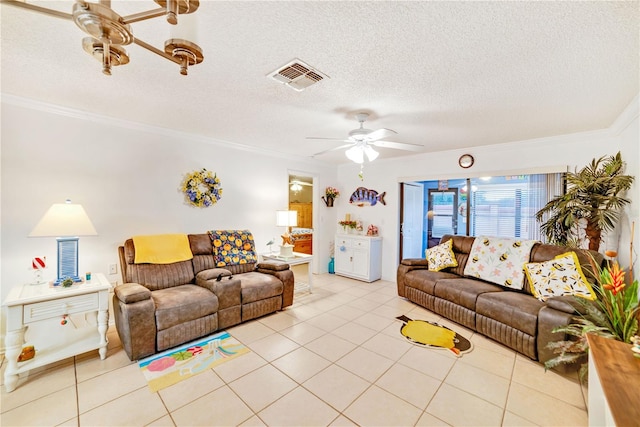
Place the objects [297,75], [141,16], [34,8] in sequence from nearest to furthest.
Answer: [34,8] → [141,16] → [297,75]

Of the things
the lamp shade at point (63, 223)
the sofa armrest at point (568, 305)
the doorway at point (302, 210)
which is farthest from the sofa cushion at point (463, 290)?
the lamp shade at point (63, 223)

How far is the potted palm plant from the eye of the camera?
277 centimetres

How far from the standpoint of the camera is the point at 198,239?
364cm

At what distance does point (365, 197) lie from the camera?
5.65 meters

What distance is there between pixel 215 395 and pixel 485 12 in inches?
119

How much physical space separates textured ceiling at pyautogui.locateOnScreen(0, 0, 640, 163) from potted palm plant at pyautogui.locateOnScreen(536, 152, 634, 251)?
1.91 ft

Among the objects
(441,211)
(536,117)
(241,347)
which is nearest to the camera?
(241,347)

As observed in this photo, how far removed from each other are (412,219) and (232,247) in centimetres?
355

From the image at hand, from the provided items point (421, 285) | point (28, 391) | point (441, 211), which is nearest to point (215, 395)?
point (28, 391)

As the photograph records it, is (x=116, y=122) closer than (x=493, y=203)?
Yes

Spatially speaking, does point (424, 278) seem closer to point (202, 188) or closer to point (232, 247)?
point (232, 247)

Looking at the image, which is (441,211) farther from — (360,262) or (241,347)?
(241,347)

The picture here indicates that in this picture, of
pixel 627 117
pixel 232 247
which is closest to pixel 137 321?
pixel 232 247

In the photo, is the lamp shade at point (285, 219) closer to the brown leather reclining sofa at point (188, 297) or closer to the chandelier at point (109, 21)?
the brown leather reclining sofa at point (188, 297)
